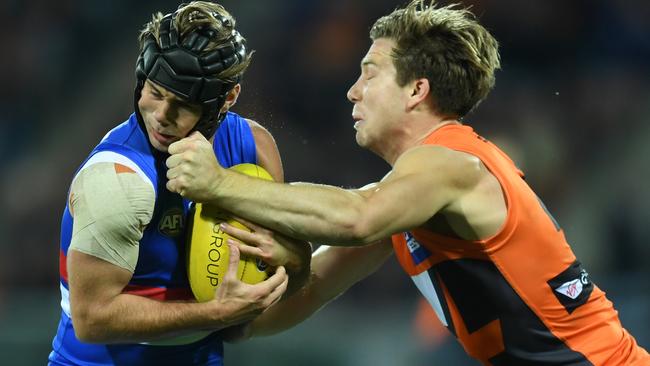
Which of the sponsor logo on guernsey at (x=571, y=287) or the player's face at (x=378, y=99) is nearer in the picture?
the sponsor logo on guernsey at (x=571, y=287)

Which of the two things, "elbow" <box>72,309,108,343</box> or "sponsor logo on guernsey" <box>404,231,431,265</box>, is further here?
"sponsor logo on guernsey" <box>404,231,431,265</box>

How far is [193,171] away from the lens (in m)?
3.50

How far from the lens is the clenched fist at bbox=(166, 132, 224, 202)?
3502mm

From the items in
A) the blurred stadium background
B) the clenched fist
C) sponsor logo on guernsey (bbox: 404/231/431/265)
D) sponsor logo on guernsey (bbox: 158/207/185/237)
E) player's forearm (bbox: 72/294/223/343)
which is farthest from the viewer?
the blurred stadium background

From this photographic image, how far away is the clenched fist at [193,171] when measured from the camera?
3.50 meters

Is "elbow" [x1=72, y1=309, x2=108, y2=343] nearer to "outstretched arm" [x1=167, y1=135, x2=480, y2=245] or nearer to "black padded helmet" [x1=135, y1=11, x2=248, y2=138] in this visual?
"outstretched arm" [x1=167, y1=135, x2=480, y2=245]

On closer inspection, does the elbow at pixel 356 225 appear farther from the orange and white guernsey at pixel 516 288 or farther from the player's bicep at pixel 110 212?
the player's bicep at pixel 110 212

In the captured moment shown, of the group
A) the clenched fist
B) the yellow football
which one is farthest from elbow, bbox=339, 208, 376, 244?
the clenched fist

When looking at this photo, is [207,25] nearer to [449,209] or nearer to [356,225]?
[356,225]

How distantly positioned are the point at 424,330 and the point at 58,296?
2.94m

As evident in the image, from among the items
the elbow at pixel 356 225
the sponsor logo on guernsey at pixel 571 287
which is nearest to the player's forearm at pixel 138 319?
the elbow at pixel 356 225

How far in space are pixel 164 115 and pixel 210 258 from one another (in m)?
0.58

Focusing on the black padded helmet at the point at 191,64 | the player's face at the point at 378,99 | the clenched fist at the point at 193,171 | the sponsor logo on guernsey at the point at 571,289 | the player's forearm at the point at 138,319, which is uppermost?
the black padded helmet at the point at 191,64

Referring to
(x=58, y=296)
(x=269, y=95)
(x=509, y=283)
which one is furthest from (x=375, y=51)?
(x=269, y=95)
